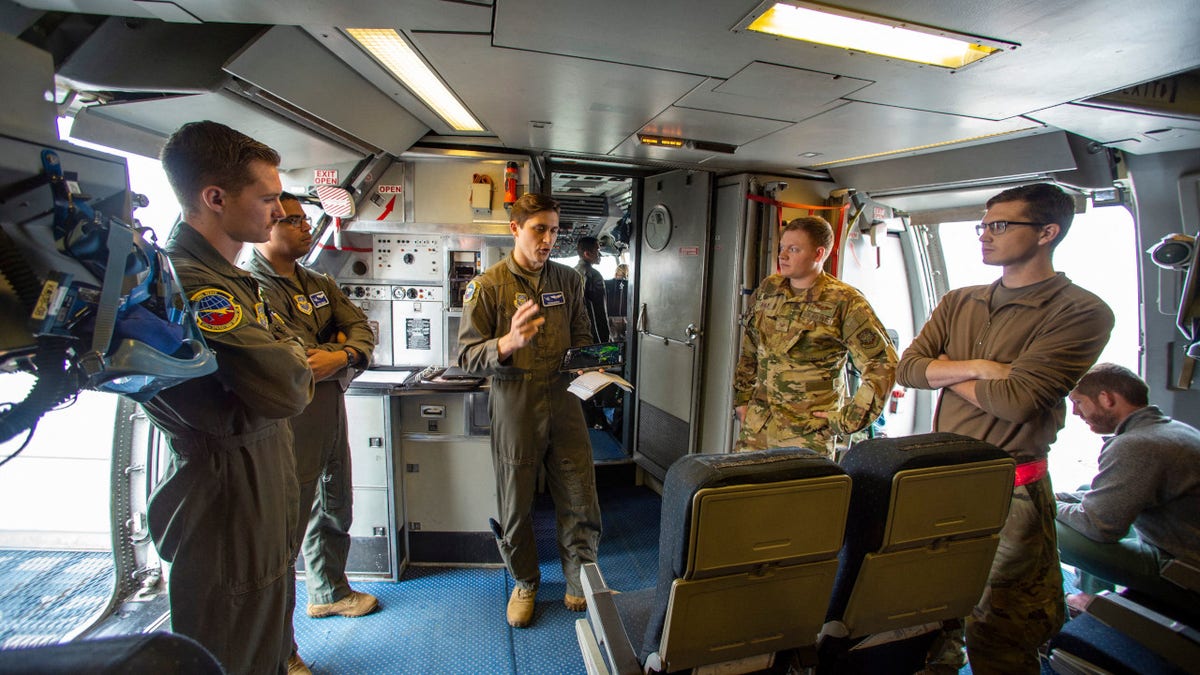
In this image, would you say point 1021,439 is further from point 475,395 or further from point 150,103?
point 150,103

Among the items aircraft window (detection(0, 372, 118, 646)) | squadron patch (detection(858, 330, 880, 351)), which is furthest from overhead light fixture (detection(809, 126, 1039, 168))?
aircraft window (detection(0, 372, 118, 646))

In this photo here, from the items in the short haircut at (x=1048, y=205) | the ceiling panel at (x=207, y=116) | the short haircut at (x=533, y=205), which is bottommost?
the short haircut at (x=1048, y=205)

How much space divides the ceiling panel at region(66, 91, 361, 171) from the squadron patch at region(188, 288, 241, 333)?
41.7 inches

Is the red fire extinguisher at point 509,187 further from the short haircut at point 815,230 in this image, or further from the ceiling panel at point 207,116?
the short haircut at point 815,230

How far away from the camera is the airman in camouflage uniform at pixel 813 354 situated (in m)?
2.58

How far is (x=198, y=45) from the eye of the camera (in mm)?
1830

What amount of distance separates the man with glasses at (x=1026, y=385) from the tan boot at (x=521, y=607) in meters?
2.11

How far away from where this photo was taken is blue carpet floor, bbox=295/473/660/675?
251 centimetres

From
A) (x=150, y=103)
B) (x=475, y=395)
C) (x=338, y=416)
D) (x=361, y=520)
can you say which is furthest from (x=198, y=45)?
(x=361, y=520)

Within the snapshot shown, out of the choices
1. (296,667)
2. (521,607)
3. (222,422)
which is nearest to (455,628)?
(521,607)

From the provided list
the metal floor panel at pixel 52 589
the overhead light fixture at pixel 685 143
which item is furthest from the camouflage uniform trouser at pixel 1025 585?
the metal floor panel at pixel 52 589

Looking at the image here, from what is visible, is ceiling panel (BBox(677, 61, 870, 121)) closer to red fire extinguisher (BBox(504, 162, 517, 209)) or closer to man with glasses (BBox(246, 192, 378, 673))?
red fire extinguisher (BBox(504, 162, 517, 209))

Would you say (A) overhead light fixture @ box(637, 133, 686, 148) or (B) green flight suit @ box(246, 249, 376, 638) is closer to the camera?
(B) green flight suit @ box(246, 249, 376, 638)

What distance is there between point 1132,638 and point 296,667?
4.06 meters
